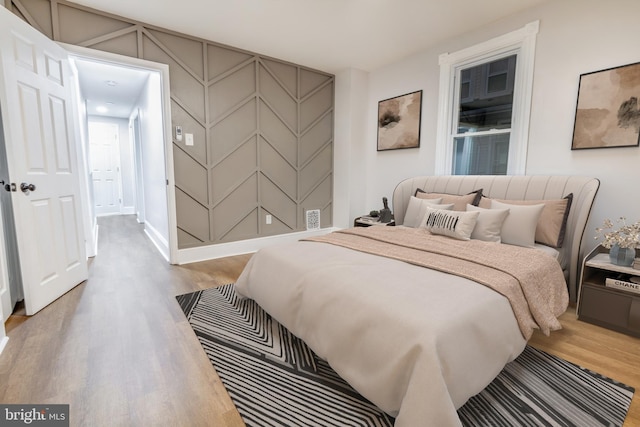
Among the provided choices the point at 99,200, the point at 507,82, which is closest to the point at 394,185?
the point at 507,82

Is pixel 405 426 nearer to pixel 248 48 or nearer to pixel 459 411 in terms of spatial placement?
pixel 459 411

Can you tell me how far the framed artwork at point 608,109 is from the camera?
2.28 metres

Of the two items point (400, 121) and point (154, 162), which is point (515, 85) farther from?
point (154, 162)

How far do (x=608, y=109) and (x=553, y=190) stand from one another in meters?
0.72

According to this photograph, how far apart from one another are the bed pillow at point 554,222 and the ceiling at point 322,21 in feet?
6.04

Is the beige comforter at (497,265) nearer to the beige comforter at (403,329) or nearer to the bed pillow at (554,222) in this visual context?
the beige comforter at (403,329)

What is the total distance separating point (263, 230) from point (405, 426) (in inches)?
131

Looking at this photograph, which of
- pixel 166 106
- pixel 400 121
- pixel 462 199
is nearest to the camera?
pixel 462 199

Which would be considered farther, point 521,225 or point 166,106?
point 166,106

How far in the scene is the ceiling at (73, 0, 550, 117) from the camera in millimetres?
2699

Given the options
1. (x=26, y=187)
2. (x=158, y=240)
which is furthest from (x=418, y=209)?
(x=158, y=240)

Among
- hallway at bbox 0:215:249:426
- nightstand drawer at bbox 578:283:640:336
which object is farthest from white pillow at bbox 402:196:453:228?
hallway at bbox 0:215:249:426

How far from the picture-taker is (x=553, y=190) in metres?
2.56

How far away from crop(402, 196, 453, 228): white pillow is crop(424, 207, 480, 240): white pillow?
281 mm
